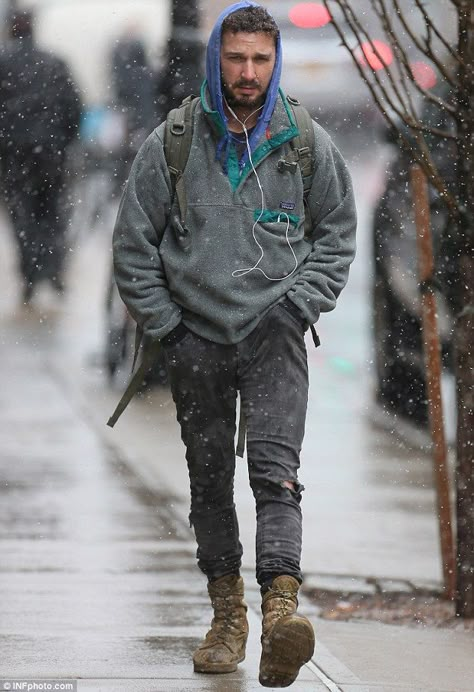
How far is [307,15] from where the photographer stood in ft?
51.3

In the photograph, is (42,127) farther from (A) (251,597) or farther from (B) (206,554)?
(B) (206,554)

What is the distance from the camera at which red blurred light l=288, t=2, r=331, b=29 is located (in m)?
15.5

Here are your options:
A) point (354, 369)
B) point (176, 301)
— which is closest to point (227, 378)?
point (176, 301)

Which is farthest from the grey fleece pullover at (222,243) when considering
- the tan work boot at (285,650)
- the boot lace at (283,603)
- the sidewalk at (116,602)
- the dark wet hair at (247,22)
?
the sidewalk at (116,602)

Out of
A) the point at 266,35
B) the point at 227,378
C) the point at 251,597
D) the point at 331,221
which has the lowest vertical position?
the point at 251,597

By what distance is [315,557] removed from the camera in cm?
783

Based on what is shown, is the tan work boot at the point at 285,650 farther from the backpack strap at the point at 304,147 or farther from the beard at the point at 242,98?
the beard at the point at 242,98

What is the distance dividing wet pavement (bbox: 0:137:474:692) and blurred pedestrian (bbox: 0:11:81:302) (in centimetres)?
216

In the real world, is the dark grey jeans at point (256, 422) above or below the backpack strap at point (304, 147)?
below

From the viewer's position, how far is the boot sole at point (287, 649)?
16.0ft

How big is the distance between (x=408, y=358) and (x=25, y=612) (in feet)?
19.2
